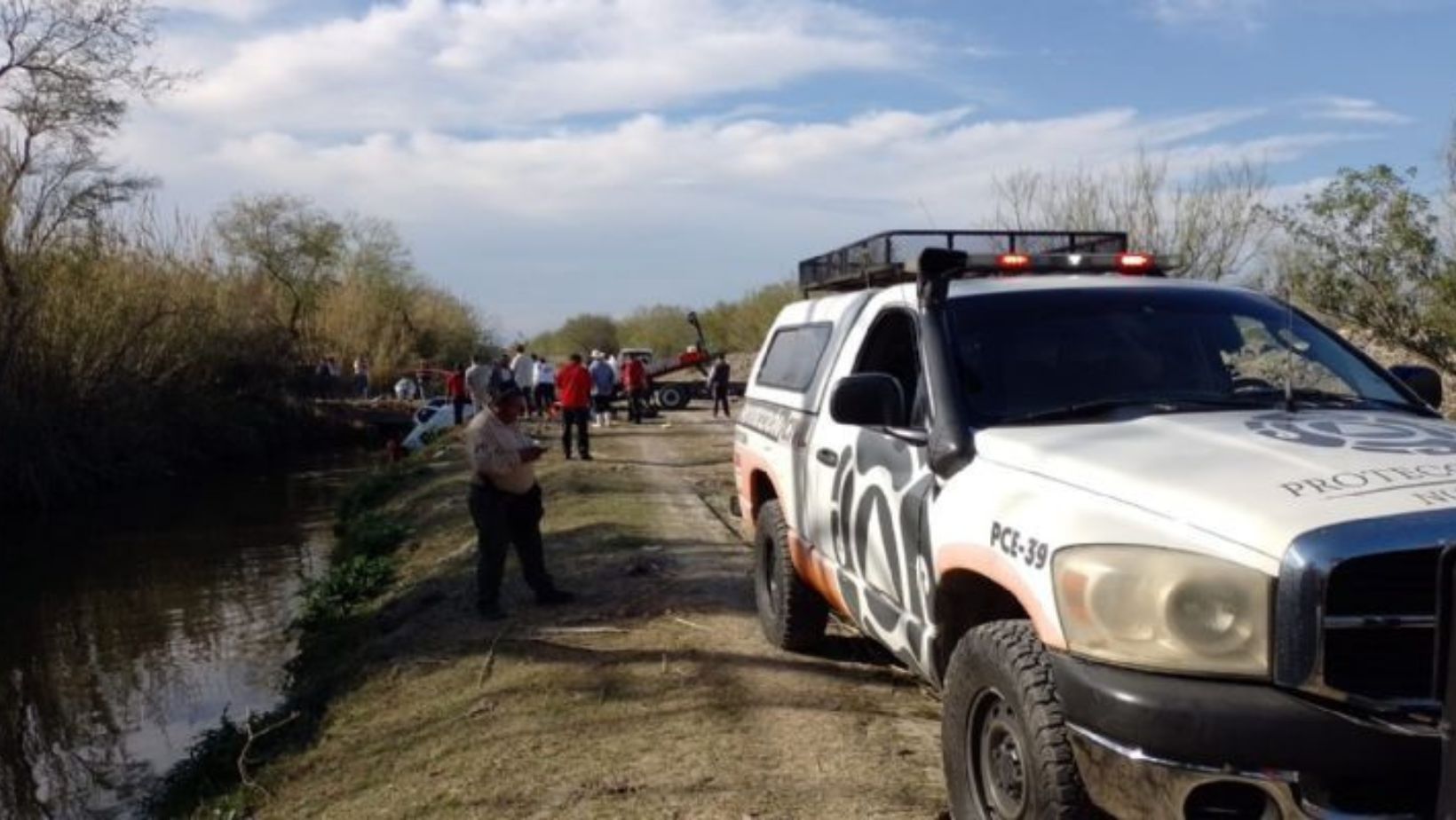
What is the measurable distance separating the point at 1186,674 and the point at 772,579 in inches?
176

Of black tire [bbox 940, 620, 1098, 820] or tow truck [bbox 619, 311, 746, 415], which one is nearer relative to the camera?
black tire [bbox 940, 620, 1098, 820]

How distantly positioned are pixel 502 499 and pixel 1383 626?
708cm

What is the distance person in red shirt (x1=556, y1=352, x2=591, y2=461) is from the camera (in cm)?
1944

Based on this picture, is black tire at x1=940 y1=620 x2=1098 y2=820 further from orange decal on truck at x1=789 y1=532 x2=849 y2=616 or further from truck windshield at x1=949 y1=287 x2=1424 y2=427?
orange decal on truck at x1=789 y1=532 x2=849 y2=616

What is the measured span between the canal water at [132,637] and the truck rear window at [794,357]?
5.03 meters

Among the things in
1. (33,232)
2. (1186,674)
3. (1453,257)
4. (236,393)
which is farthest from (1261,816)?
(236,393)

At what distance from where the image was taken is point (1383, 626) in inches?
122

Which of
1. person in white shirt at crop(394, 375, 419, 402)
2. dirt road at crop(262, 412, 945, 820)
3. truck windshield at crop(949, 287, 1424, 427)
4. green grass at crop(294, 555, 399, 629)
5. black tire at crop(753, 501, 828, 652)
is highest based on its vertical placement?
truck windshield at crop(949, 287, 1424, 427)

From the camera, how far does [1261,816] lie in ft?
10.4

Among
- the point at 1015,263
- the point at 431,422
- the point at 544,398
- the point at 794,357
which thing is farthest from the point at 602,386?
the point at 1015,263

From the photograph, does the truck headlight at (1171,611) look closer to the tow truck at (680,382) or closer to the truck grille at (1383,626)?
the truck grille at (1383,626)

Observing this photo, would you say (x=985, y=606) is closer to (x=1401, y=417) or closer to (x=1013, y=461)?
(x=1013, y=461)

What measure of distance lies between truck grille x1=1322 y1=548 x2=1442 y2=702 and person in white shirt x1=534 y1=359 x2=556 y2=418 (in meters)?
27.7

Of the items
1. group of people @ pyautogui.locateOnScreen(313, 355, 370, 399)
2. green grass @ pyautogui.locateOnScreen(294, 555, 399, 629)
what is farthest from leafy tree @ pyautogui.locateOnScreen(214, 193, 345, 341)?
green grass @ pyautogui.locateOnScreen(294, 555, 399, 629)
